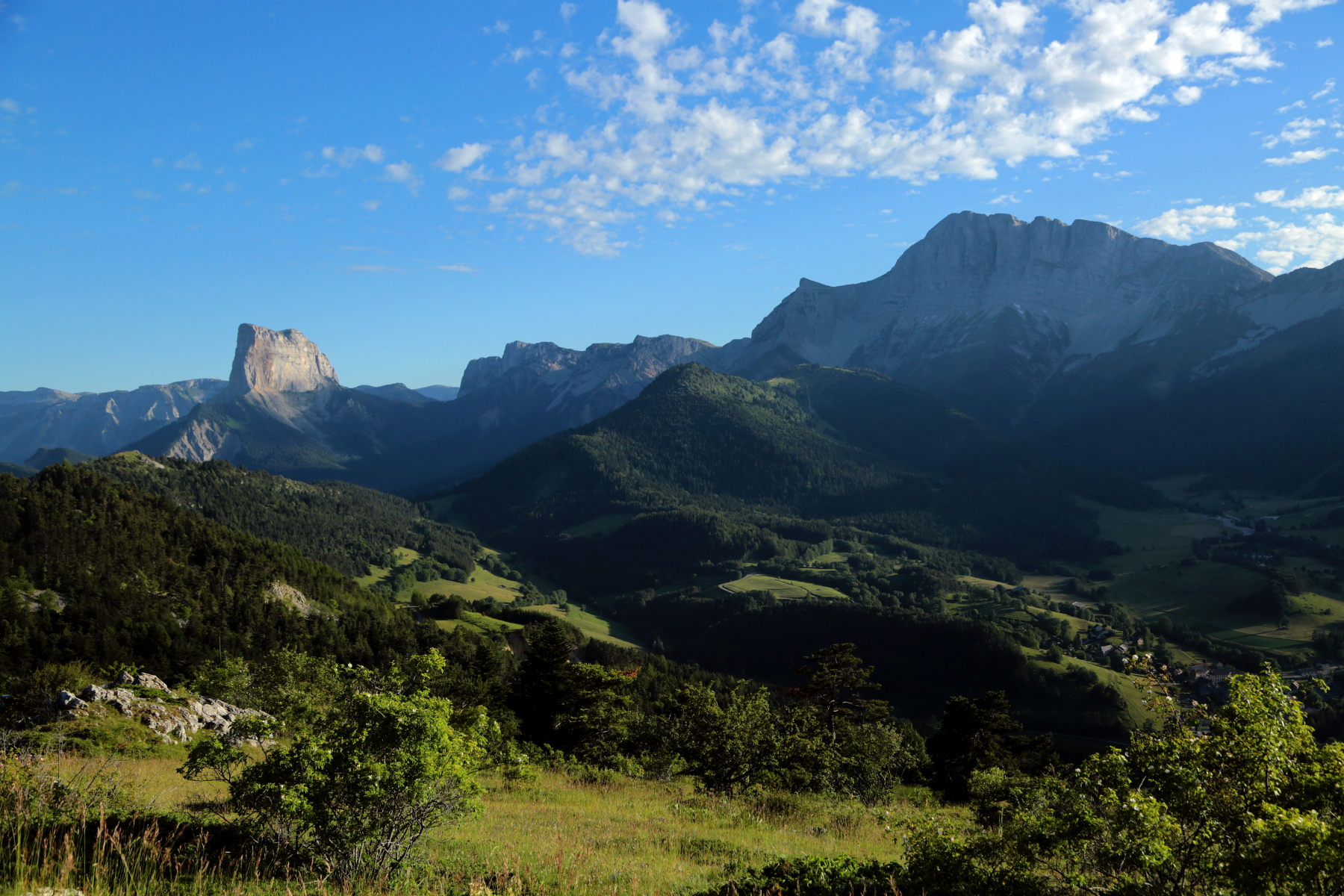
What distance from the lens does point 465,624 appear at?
15675cm

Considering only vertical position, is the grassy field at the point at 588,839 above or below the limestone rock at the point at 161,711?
above

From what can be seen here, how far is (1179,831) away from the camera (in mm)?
11930

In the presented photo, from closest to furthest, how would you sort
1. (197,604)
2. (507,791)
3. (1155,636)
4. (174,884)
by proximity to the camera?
(174,884), (507,791), (197,604), (1155,636)

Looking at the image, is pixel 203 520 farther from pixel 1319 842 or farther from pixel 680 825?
pixel 1319 842

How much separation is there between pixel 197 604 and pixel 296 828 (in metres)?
116

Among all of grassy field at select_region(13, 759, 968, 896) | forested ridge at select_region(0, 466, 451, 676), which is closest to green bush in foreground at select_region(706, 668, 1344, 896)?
grassy field at select_region(13, 759, 968, 896)

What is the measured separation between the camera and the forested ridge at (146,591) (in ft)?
281

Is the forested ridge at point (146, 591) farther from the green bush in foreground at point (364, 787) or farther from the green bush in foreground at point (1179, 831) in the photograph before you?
the green bush in foreground at point (1179, 831)

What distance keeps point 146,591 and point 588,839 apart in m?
114

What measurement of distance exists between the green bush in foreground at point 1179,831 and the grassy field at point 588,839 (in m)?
2.41

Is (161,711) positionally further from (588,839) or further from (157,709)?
(588,839)

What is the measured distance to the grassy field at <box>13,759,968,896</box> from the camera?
465 inches

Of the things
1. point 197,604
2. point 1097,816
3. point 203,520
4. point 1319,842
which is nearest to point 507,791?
point 1097,816

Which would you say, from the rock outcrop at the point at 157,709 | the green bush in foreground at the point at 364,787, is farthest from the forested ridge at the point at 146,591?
the green bush in foreground at the point at 364,787
